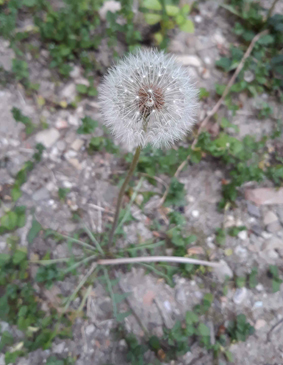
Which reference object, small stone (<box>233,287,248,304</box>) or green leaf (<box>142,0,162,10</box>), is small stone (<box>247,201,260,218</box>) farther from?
green leaf (<box>142,0,162,10</box>)

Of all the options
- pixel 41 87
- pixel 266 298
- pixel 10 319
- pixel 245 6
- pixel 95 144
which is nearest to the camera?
pixel 10 319

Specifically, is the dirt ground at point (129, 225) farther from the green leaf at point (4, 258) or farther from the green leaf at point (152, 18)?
the green leaf at point (152, 18)

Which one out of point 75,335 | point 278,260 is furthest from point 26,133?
point 278,260

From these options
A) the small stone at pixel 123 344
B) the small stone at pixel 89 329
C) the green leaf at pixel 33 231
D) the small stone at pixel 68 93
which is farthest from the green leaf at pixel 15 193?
the small stone at pixel 123 344

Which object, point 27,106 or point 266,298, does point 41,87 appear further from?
point 266,298

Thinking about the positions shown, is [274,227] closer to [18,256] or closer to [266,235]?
[266,235]

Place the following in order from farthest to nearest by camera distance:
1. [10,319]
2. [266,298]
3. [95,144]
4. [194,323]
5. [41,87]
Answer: [41,87] < [95,144] < [266,298] < [194,323] < [10,319]
